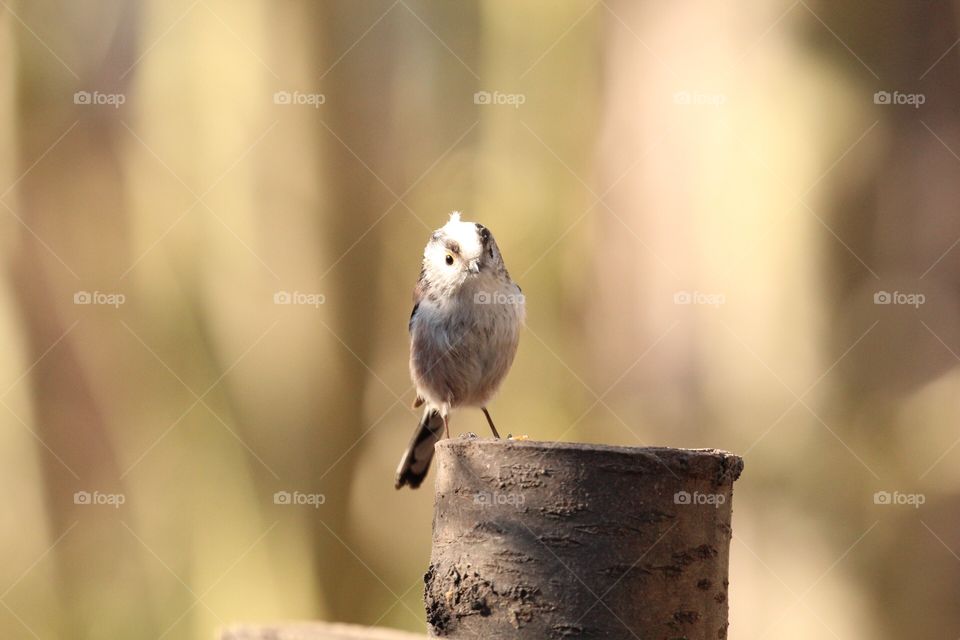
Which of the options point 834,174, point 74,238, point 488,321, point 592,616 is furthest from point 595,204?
point 592,616

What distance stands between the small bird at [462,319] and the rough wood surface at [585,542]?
1.31m

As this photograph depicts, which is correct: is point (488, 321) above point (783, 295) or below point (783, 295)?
below

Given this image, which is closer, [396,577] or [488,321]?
[488,321]

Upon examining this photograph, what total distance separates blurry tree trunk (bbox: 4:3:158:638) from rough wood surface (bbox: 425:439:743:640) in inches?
132

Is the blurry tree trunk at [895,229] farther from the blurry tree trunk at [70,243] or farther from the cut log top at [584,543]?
the blurry tree trunk at [70,243]

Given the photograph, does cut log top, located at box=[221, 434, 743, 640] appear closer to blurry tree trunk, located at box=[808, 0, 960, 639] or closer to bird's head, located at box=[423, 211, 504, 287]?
bird's head, located at box=[423, 211, 504, 287]

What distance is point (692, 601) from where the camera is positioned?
2135 millimetres

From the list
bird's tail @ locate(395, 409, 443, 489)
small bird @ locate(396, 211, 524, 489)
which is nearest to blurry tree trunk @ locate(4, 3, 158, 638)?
bird's tail @ locate(395, 409, 443, 489)

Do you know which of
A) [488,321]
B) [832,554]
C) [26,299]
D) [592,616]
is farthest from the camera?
[26,299]

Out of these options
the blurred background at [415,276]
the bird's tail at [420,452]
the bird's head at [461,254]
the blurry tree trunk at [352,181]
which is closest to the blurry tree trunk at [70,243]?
the blurred background at [415,276]

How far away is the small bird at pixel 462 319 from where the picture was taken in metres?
3.38

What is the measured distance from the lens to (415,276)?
5027 millimetres

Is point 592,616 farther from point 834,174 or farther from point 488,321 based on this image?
point 834,174

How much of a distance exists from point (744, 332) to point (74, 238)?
3.70 m
